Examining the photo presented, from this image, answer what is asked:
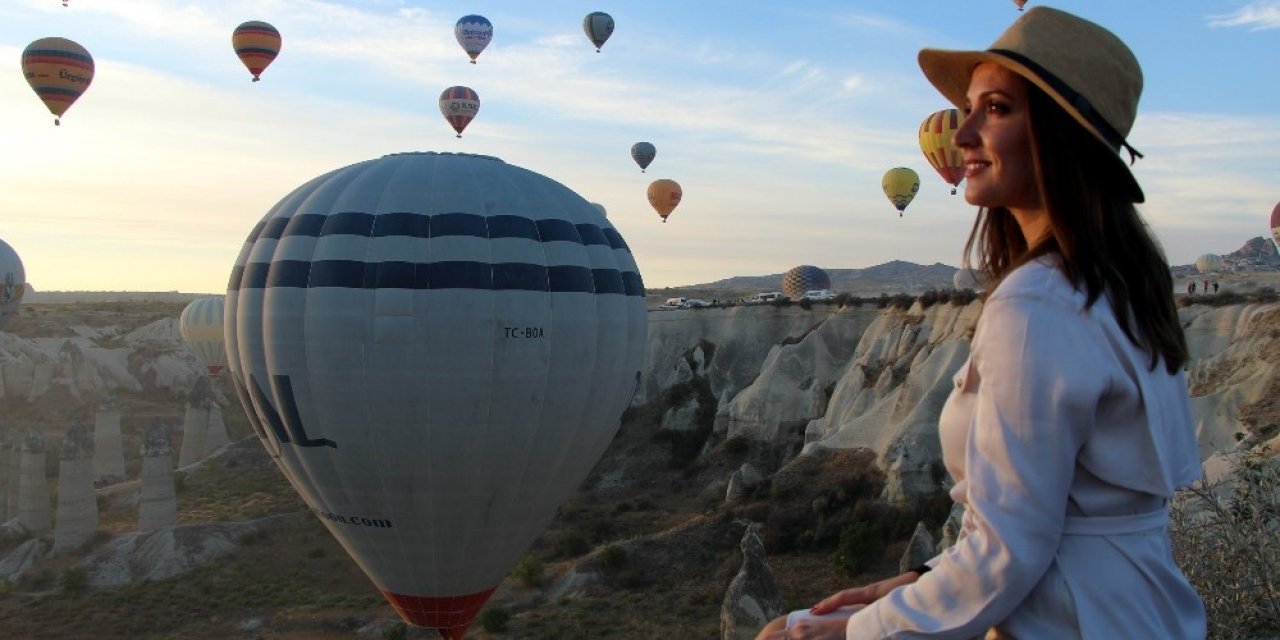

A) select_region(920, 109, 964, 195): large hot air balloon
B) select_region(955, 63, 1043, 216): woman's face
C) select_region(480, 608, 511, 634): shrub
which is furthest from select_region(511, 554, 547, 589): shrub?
select_region(955, 63, 1043, 216): woman's face

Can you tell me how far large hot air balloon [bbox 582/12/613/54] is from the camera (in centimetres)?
5394

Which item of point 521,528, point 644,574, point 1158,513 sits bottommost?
point 644,574

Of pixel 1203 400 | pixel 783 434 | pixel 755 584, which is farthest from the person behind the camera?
pixel 783 434

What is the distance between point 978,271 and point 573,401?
15440mm

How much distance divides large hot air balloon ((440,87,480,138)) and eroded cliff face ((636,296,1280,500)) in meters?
13.6

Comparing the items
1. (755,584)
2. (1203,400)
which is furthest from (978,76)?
(1203,400)

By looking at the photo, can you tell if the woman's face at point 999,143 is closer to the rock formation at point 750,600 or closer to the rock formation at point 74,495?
the rock formation at point 750,600

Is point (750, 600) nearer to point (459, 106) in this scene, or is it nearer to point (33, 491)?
point (33, 491)

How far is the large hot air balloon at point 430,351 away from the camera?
16.9 m

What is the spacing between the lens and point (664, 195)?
6191 centimetres

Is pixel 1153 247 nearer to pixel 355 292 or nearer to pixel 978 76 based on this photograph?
pixel 978 76

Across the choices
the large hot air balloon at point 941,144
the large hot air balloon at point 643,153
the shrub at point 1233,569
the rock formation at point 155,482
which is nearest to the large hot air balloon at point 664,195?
the large hot air balloon at point 643,153

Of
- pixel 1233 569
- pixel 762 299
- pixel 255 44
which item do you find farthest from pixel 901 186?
pixel 1233 569

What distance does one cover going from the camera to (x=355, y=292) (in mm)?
16906
